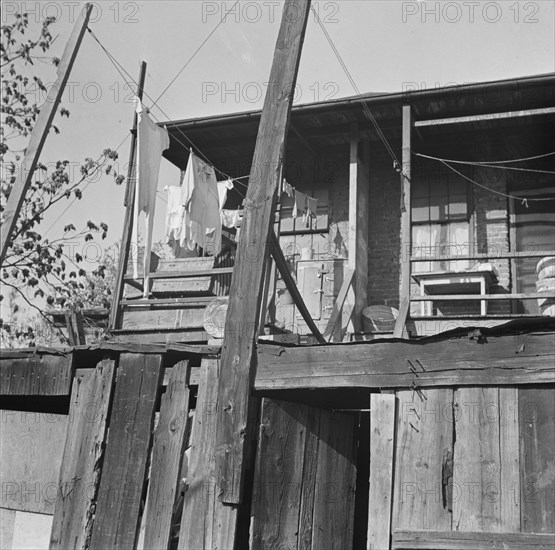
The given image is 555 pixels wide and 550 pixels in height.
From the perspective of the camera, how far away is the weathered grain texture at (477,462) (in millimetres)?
4246

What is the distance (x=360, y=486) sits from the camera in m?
6.38

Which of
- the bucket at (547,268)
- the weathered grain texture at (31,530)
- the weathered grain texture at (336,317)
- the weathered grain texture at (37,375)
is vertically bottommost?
the weathered grain texture at (31,530)

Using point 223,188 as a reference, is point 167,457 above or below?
below

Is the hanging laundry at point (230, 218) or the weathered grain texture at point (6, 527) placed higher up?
the hanging laundry at point (230, 218)

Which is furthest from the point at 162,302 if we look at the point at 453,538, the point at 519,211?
the point at 453,538

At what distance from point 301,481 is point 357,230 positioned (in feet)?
18.7

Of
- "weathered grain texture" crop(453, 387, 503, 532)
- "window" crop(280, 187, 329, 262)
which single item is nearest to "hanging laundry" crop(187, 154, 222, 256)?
"window" crop(280, 187, 329, 262)

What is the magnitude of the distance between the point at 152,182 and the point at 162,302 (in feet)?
5.31

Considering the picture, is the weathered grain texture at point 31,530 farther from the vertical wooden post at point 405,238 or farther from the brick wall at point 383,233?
the brick wall at point 383,233

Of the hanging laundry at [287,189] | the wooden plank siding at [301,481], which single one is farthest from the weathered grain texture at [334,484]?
the hanging laundry at [287,189]

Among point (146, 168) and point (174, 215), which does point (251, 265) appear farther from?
point (174, 215)

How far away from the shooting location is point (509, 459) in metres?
4.25

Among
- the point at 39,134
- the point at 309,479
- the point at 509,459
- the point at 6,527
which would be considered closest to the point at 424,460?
the point at 509,459

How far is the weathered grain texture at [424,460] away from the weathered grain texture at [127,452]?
5.98ft
